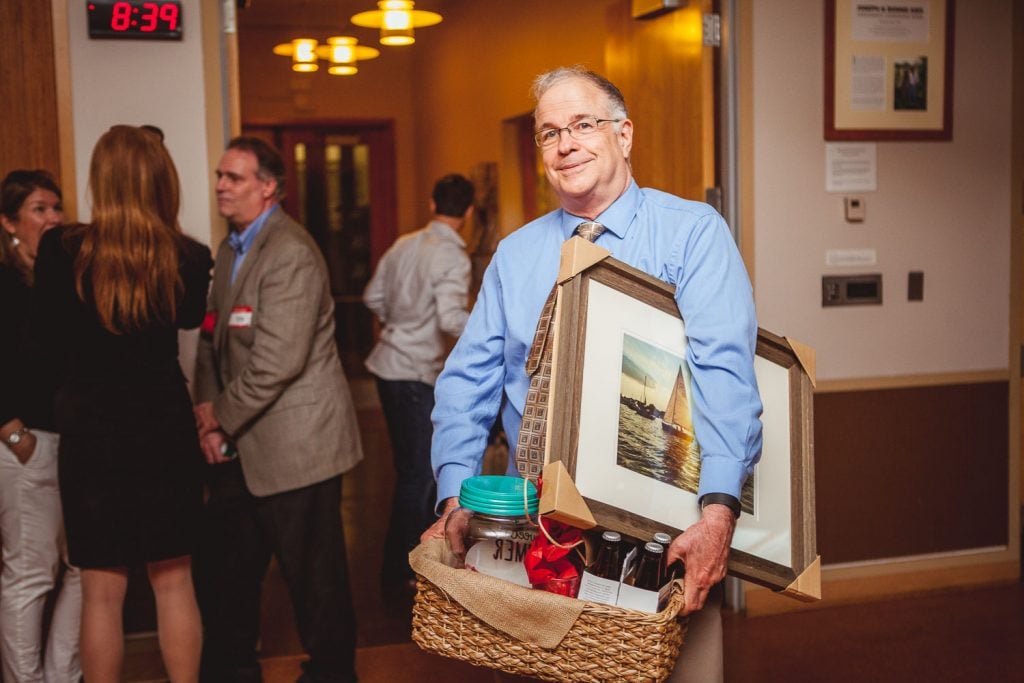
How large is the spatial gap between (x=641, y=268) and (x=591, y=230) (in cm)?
11

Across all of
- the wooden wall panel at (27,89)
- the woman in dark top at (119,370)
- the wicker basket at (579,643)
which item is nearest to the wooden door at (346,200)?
the wooden wall panel at (27,89)

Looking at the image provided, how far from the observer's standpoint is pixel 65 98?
3225 mm

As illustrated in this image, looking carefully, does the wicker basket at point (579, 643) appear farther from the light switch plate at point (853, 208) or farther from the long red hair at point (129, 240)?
the light switch plate at point (853, 208)

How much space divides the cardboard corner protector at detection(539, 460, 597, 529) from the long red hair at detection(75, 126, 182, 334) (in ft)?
4.76

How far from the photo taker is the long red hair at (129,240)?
252cm

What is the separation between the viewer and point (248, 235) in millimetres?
3084

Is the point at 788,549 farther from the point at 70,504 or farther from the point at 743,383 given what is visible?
the point at 70,504

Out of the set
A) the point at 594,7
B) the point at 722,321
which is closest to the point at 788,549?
the point at 722,321

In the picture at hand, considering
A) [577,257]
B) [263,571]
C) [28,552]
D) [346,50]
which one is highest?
[346,50]

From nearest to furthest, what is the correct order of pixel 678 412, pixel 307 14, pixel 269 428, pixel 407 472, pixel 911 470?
1. pixel 678 412
2. pixel 269 428
3. pixel 911 470
4. pixel 407 472
5. pixel 307 14

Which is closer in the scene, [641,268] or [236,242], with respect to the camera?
[641,268]

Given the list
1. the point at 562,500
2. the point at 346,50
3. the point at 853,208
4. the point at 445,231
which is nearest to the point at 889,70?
the point at 853,208

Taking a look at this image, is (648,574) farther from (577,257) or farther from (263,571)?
(263,571)

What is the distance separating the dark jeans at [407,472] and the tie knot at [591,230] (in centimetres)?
231
